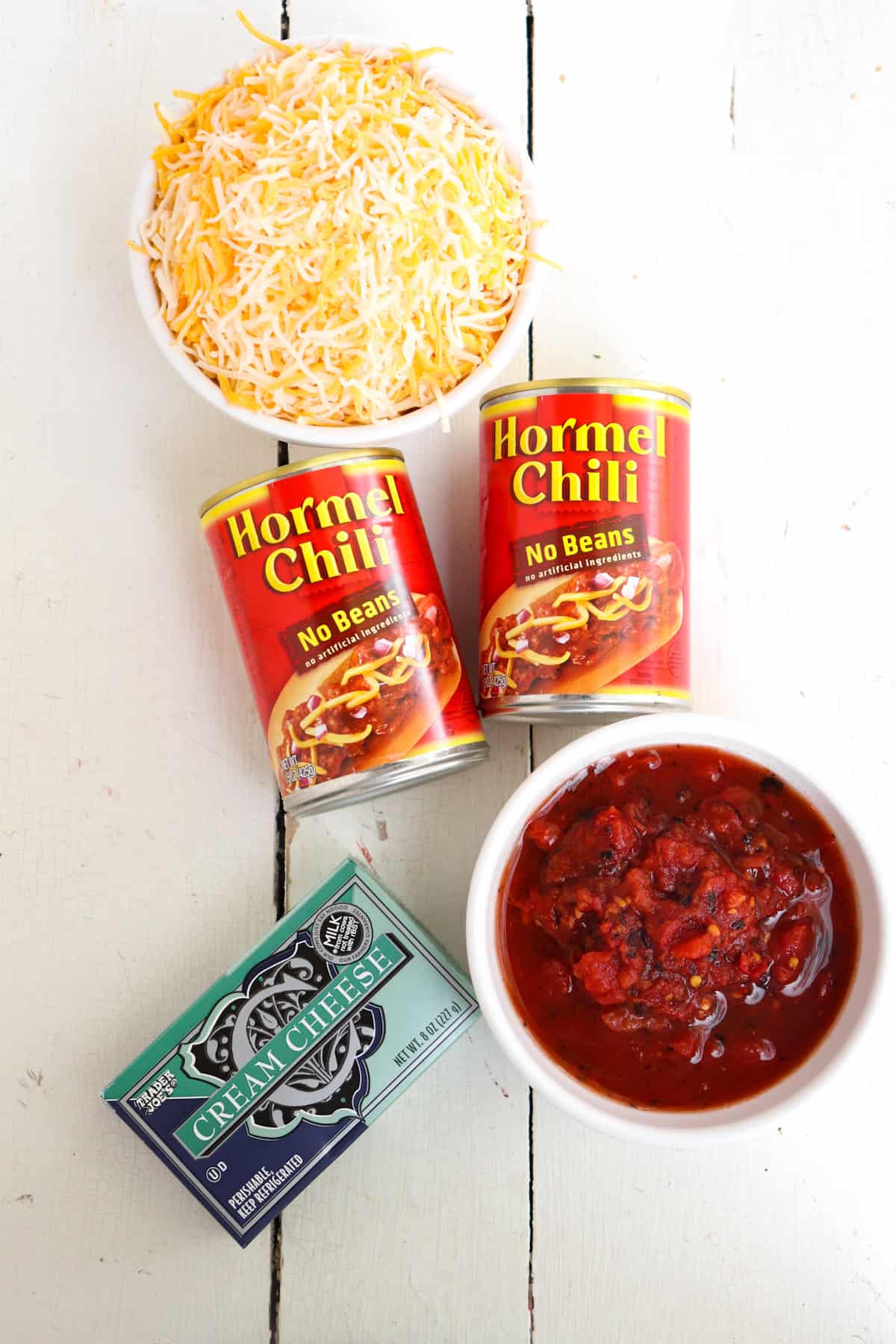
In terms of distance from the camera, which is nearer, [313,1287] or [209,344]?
[209,344]

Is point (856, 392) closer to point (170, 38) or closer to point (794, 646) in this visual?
point (794, 646)

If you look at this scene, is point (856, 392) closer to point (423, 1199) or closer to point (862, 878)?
point (862, 878)

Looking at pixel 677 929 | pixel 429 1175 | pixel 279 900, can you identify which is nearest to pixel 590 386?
pixel 677 929

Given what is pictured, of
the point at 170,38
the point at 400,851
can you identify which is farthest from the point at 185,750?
the point at 170,38

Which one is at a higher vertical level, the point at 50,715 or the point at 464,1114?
the point at 50,715

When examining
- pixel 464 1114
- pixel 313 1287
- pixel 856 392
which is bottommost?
pixel 313 1287

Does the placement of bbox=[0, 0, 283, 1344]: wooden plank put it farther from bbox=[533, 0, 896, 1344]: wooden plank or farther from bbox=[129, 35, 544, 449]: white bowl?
bbox=[533, 0, 896, 1344]: wooden plank

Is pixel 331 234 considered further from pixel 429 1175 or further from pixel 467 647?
pixel 429 1175
